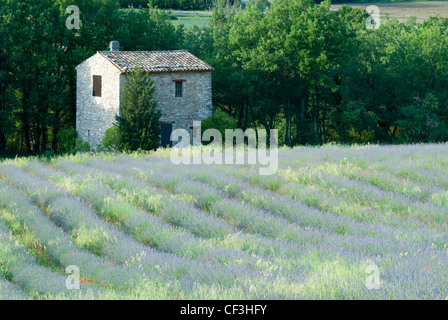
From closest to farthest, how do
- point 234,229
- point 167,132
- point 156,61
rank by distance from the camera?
point 234,229, point 167,132, point 156,61

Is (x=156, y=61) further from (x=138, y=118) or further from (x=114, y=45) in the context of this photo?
(x=138, y=118)

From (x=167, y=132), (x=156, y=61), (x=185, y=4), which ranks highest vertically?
(x=185, y=4)

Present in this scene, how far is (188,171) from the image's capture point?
46.2ft

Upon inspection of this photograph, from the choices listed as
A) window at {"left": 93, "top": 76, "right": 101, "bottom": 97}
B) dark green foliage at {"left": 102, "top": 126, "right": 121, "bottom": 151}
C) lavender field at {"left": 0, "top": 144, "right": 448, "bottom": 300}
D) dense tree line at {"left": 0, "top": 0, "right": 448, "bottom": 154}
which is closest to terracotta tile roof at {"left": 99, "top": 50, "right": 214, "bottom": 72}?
window at {"left": 93, "top": 76, "right": 101, "bottom": 97}

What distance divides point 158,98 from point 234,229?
23616mm

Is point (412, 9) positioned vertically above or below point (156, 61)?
above

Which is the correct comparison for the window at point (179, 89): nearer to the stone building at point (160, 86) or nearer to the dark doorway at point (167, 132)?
the stone building at point (160, 86)

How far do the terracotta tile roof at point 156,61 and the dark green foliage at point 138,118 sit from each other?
6.37ft

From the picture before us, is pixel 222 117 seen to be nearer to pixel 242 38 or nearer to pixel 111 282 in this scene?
pixel 242 38

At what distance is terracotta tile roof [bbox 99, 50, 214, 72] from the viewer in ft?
104

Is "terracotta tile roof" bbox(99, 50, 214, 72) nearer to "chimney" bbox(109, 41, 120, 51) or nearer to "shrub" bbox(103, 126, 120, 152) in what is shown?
"chimney" bbox(109, 41, 120, 51)

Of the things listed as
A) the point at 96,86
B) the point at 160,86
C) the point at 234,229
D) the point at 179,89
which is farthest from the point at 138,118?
the point at 234,229

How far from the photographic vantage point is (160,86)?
3216 cm
